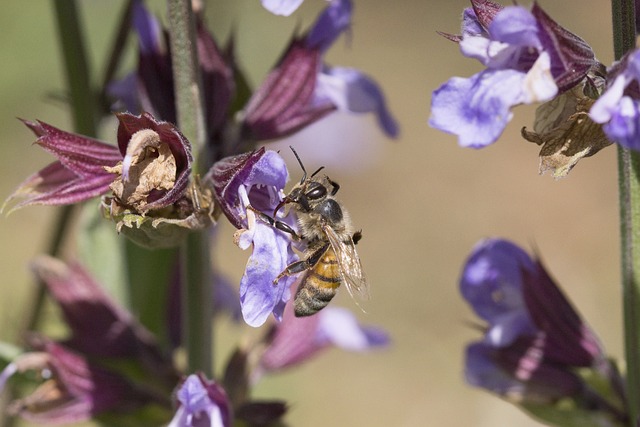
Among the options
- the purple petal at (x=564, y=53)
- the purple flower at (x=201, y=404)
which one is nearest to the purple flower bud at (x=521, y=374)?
the purple flower at (x=201, y=404)

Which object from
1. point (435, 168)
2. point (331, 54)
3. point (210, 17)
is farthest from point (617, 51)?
point (331, 54)

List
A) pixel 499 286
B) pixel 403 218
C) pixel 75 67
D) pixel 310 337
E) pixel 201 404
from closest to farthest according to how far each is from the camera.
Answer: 1. pixel 201 404
2. pixel 499 286
3. pixel 75 67
4. pixel 310 337
5. pixel 403 218

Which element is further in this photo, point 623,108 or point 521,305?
point 521,305

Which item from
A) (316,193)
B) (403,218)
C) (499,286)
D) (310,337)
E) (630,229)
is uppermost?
(630,229)

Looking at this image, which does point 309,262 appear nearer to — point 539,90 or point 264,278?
point 264,278

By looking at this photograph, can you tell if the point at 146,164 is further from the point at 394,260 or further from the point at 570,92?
the point at 394,260

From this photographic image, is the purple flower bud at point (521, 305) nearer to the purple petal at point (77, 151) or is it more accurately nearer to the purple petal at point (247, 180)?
the purple petal at point (247, 180)

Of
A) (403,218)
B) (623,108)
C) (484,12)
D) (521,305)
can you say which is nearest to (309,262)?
(521,305)
